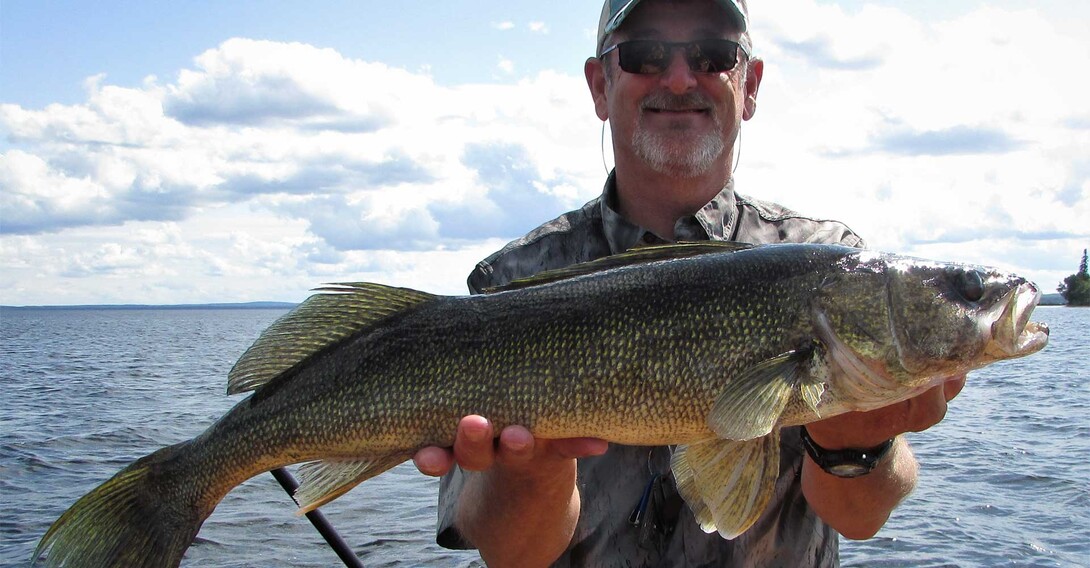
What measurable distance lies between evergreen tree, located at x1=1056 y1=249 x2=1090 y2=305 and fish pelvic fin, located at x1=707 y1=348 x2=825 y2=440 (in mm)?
101309

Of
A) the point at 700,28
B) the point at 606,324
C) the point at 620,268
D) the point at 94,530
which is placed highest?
the point at 700,28

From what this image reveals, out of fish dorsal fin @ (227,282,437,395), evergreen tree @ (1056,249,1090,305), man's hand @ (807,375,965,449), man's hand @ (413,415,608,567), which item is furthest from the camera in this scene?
evergreen tree @ (1056,249,1090,305)

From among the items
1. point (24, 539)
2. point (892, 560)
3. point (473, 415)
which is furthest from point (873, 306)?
point (24, 539)

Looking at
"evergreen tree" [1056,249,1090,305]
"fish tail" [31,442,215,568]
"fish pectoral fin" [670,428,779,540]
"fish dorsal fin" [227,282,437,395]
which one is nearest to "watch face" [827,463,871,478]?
"fish pectoral fin" [670,428,779,540]

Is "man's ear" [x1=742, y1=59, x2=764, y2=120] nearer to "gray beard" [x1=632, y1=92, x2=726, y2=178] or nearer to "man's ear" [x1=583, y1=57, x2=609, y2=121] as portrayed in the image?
"gray beard" [x1=632, y1=92, x2=726, y2=178]

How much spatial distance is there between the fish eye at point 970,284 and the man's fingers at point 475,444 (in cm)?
183

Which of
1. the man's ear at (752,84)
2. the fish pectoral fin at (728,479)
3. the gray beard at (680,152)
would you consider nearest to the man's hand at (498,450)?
the fish pectoral fin at (728,479)

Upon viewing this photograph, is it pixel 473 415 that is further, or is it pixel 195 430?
pixel 195 430

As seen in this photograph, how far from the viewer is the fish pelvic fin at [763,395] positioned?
9.45ft

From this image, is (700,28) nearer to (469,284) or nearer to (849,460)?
(469,284)

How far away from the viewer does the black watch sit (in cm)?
332

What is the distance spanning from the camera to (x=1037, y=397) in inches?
786

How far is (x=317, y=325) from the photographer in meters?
3.41

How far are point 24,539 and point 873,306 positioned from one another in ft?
33.0
